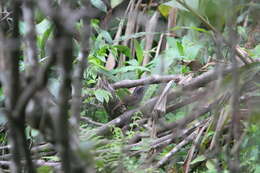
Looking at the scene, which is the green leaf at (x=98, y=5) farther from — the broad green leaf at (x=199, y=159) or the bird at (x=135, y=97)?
the broad green leaf at (x=199, y=159)

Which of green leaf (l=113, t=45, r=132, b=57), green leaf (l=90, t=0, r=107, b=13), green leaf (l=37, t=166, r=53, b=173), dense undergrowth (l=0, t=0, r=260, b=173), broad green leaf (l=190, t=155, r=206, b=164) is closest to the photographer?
dense undergrowth (l=0, t=0, r=260, b=173)

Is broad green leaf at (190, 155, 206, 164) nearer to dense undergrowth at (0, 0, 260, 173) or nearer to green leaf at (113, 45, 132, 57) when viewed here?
dense undergrowth at (0, 0, 260, 173)

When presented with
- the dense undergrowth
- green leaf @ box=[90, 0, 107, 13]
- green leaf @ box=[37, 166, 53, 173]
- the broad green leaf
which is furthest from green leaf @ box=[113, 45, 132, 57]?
green leaf @ box=[37, 166, 53, 173]

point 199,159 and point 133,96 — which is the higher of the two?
point 133,96

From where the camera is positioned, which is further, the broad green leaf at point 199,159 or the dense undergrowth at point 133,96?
the broad green leaf at point 199,159

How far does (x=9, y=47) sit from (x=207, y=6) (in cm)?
100

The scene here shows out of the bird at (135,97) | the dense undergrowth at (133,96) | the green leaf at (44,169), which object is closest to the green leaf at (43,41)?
the dense undergrowth at (133,96)

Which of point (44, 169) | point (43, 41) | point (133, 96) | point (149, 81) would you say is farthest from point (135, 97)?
point (44, 169)

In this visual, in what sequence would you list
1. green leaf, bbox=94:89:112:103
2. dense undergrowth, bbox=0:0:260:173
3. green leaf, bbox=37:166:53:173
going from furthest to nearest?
green leaf, bbox=94:89:112:103 < green leaf, bbox=37:166:53:173 < dense undergrowth, bbox=0:0:260:173

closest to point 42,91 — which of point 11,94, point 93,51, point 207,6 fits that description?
point 11,94

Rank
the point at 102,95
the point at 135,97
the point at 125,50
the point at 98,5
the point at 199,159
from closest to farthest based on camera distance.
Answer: the point at 199,159 → the point at 102,95 → the point at 135,97 → the point at 98,5 → the point at 125,50

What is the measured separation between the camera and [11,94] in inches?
33.5

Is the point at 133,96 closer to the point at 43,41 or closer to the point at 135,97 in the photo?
the point at 135,97

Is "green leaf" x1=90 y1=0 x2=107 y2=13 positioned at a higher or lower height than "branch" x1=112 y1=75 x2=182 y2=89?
higher
